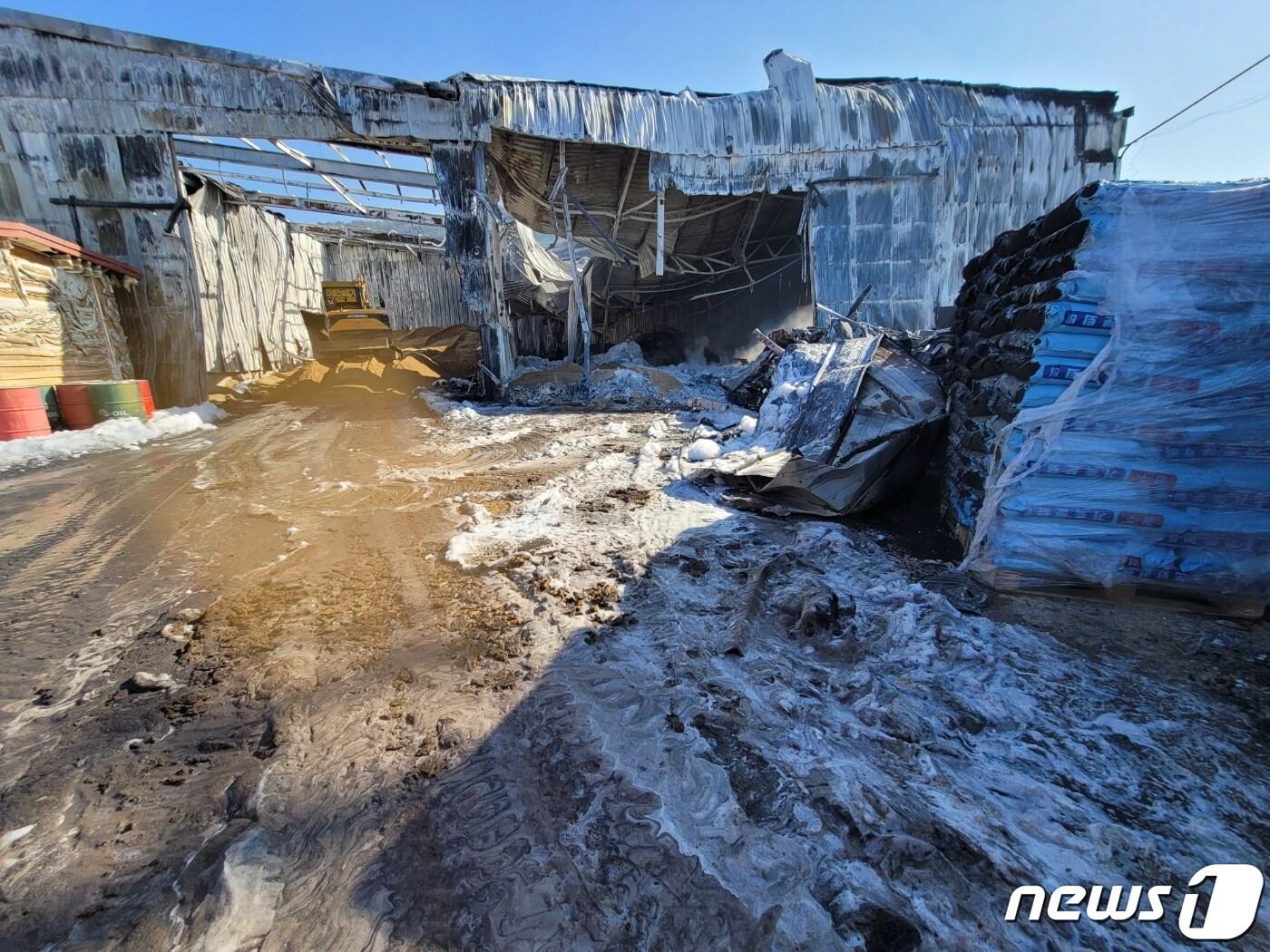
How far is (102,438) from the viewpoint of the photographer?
6418mm

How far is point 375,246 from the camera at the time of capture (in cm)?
1666

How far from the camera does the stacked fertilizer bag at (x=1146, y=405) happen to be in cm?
237

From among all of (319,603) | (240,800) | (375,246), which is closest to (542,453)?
(319,603)

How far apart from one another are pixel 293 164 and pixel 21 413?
27.8 feet

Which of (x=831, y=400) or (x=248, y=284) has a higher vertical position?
(x=248, y=284)

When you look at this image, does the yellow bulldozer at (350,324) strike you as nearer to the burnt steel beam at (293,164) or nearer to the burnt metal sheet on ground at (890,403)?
the burnt steel beam at (293,164)

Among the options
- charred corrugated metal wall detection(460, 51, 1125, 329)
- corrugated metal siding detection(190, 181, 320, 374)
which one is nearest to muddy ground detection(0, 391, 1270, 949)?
corrugated metal siding detection(190, 181, 320, 374)

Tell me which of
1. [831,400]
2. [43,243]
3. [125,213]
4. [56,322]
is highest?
[125,213]

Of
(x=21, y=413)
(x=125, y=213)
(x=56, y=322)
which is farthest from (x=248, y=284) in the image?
(x=21, y=413)

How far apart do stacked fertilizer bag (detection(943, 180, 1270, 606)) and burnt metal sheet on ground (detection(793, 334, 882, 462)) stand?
1739 millimetres

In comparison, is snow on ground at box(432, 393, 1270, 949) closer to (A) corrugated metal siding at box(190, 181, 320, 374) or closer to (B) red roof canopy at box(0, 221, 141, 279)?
(B) red roof canopy at box(0, 221, 141, 279)

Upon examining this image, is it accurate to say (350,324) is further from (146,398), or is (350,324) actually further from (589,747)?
(589,747)

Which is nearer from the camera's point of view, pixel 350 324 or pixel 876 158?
pixel 876 158

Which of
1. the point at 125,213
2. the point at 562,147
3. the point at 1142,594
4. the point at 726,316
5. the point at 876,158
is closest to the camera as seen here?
the point at 1142,594
